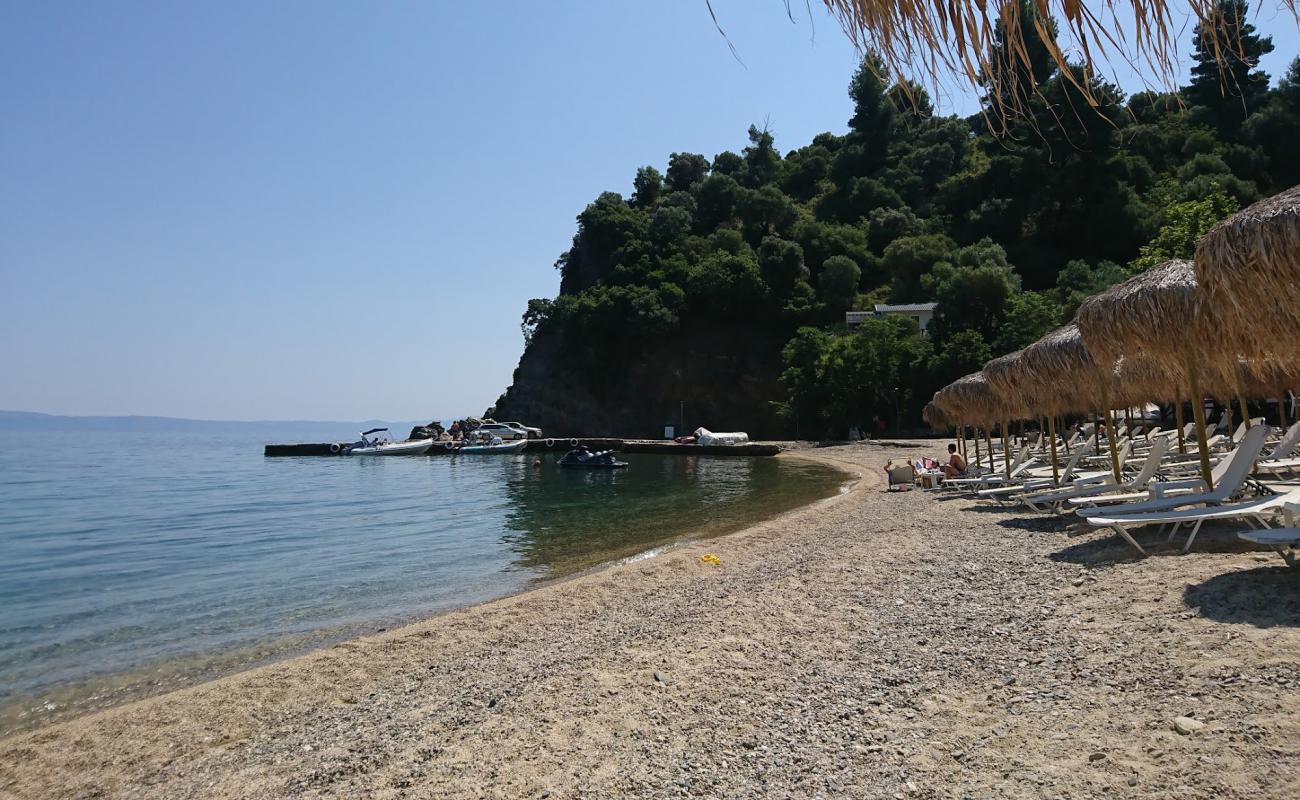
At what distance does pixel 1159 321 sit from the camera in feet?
27.7

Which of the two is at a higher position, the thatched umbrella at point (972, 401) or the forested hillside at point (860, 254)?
the forested hillside at point (860, 254)

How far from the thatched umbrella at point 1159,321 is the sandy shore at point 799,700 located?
204 cm

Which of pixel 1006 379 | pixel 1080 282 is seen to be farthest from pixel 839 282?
pixel 1006 379

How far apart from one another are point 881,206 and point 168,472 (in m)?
61.3

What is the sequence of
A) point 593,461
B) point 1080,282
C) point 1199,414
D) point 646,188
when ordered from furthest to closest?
point 646,188 → point 1080,282 → point 593,461 → point 1199,414

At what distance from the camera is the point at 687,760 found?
174 inches

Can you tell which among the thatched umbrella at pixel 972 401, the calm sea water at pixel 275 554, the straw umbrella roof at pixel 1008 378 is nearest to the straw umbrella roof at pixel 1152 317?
the straw umbrella roof at pixel 1008 378

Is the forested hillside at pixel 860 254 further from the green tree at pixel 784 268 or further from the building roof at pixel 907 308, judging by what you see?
the building roof at pixel 907 308

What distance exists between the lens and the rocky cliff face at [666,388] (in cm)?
6269

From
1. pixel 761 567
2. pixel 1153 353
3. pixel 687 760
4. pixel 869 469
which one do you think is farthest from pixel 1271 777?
pixel 869 469

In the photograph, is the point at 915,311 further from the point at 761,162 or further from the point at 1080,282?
the point at 761,162

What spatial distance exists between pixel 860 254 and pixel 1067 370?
2214 inches

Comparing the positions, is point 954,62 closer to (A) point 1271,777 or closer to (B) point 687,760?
(A) point 1271,777

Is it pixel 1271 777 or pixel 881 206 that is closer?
pixel 1271 777
